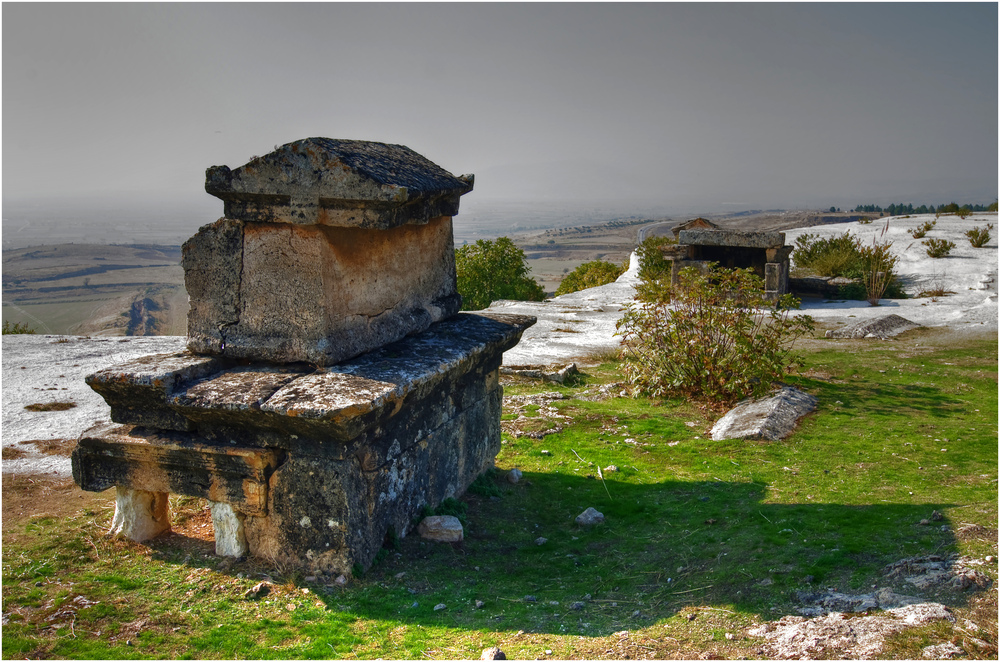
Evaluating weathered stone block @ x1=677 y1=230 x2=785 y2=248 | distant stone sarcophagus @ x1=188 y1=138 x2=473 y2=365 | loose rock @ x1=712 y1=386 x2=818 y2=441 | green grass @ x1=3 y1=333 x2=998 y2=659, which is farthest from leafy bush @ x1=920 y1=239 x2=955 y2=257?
distant stone sarcophagus @ x1=188 y1=138 x2=473 y2=365

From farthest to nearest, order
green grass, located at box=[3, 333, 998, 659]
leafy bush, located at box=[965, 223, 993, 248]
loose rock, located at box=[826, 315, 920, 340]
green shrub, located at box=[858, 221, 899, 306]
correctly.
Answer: leafy bush, located at box=[965, 223, 993, 248] < green shrub, located at box=[858, 221, 899, 306] < loose rock, located at box=[826, 315, 920, 340] < green grass, located at box=[3, 333, 998, 659]

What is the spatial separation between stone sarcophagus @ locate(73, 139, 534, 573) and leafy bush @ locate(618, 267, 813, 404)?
373cm

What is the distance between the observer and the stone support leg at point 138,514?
3719 mm

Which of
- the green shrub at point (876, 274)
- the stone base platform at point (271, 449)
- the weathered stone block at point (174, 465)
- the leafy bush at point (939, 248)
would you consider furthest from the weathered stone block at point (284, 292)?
the leafy bush at point (939, 248)

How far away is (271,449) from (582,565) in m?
1.78

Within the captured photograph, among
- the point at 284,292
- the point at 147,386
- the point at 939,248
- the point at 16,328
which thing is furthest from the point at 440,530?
the point at 939,248

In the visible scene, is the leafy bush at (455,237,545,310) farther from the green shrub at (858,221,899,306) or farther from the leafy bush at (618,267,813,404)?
the leafy bush at (618,267,813,404)

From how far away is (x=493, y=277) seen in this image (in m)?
18.8

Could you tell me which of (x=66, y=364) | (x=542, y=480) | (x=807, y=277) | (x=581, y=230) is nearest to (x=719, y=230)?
(x=807, y=277)

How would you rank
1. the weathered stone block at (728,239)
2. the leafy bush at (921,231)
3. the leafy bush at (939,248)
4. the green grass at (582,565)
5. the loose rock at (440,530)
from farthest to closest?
the leafy bush at (921,231) → the leafy bush at (939,248) → the weathered stone block at (728,239) → the loose rock at (440,530) → the green grass at (582,565)

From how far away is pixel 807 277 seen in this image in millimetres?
15523

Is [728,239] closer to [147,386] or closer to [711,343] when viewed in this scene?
[711,343]

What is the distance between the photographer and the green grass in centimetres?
292

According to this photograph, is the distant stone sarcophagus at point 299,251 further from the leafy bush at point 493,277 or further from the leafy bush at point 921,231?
the leafy bush at point 921,231
